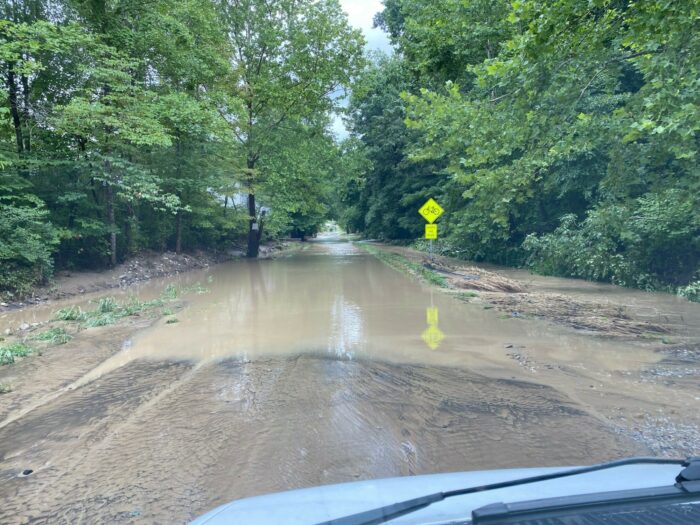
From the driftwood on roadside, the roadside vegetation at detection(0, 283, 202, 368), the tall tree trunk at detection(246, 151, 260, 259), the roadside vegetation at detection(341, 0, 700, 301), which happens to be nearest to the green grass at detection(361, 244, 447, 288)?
the driftwood on roadside

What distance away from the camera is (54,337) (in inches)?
346

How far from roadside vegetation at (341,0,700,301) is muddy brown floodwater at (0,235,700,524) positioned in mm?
3983

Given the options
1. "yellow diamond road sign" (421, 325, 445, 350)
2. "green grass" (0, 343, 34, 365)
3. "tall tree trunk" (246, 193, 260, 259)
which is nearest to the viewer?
"green grass" (0, 343, 34, 365)

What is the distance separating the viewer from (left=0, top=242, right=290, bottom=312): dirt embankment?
14133 mm

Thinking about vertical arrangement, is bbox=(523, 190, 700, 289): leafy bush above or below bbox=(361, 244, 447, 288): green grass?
above

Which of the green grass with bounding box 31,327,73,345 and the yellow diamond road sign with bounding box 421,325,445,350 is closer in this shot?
the yellow diamond road sign with bounding box 421,325,445,350

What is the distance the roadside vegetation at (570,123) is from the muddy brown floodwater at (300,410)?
398 centimetres

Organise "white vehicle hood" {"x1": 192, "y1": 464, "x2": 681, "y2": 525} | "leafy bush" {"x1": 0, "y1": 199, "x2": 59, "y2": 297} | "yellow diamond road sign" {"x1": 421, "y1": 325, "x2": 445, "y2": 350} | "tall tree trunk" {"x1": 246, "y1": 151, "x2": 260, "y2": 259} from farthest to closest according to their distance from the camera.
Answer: "tall tree trunk" {"x1": 246, "y1": 151, "x2": 260, "y2": 259} < "leafy bush" {"x1": 0, "y1": 199, "x2": 59, "y2": 297} < "yellow diamond road sign" {"x1": 421, "y1": 325, "x2": 445, "y2": 350} < "white vehicle hood" {"x1": 192, "y1": 464, "x2": 681, "y2": 525}

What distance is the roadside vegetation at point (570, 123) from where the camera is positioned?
6.96 metres

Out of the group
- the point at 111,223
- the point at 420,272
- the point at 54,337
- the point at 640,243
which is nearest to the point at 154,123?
the point at 111,223

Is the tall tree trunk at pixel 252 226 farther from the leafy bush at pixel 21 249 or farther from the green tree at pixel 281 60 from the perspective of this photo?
the leafy bush at pixel 21 249

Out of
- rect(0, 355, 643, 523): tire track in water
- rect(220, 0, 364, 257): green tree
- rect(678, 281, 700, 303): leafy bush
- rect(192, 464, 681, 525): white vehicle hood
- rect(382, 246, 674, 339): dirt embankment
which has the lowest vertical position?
rect(0, 355, 643, 523): tire track in water

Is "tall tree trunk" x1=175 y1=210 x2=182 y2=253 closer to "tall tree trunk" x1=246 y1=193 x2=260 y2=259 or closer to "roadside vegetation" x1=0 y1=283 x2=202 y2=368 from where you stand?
"tall tree trunk" x1=246 y1=193 x2=260 y2=259

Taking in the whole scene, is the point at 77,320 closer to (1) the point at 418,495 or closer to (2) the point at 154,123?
(2) the point at 154,123
